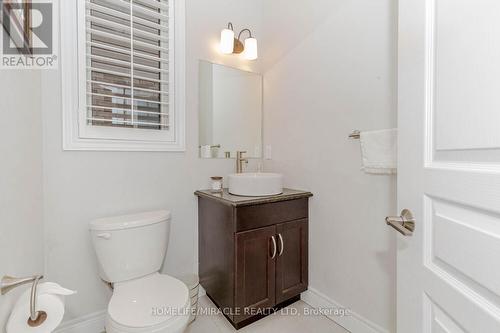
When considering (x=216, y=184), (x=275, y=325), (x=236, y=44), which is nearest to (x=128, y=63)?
(x=236, y=44)

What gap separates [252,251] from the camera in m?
1.51

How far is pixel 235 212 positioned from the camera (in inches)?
56.0

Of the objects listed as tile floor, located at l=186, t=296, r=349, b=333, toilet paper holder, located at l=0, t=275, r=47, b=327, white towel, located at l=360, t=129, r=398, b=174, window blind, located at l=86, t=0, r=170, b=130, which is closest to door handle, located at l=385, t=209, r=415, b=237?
white towel, located at l=360, t=129, r=398, b=174

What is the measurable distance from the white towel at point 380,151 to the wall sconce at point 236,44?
3.81 feet

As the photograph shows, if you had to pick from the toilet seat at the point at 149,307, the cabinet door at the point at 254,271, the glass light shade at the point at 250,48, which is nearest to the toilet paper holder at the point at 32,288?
the toilet seat at the point at 149,307

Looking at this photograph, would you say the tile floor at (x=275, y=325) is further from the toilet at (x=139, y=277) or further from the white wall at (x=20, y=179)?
the white wall at (x=20, y=179)

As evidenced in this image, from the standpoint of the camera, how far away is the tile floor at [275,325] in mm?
1531

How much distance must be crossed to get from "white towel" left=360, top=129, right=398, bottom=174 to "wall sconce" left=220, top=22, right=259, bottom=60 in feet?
3.81

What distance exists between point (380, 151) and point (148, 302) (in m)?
1.41

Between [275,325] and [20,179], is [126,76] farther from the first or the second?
[275,325]

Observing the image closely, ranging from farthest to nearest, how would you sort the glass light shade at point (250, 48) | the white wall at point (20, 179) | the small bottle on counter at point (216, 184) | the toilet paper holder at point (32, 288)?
the glass light shade at point (250, 48)
the small bottle on counter at point (216, 184)
the white wall at point (20, 179)
the toilet paper holder at point (32, 288)

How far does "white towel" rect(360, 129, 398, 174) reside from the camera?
1.24 m

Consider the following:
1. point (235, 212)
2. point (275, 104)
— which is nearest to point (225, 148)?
point (275, 104)

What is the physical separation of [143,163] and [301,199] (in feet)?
3.69
